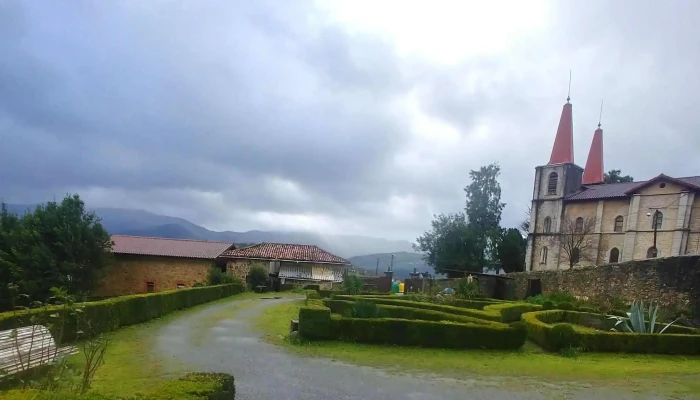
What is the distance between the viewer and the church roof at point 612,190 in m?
35.7

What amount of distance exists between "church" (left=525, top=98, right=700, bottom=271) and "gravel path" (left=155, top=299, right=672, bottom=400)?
3232 cm

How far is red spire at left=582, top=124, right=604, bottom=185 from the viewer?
4759 centimetres

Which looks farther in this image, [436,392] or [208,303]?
[208,303]

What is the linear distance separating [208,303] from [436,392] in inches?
755

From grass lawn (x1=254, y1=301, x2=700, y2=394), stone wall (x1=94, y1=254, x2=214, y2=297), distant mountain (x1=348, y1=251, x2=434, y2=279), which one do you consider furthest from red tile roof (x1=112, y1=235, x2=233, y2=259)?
distant mountain (x1=348, y1=251, x2=434, y2=279)

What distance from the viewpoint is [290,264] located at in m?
39.3

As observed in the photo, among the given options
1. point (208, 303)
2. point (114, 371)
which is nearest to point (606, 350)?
point (114, 371)

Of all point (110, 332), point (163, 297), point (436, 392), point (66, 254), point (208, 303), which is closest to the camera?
point (436, 392)

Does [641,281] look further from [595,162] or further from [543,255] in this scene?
[595,162]

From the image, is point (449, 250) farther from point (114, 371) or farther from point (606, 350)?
point (114, 371)

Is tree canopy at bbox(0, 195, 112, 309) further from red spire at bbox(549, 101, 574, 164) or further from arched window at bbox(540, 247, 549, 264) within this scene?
red spire at bbox(549, 101, 574, 164)

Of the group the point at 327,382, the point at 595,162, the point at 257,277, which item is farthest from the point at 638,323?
the point at 595,162

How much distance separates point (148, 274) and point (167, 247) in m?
3.14

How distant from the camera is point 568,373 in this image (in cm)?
971
